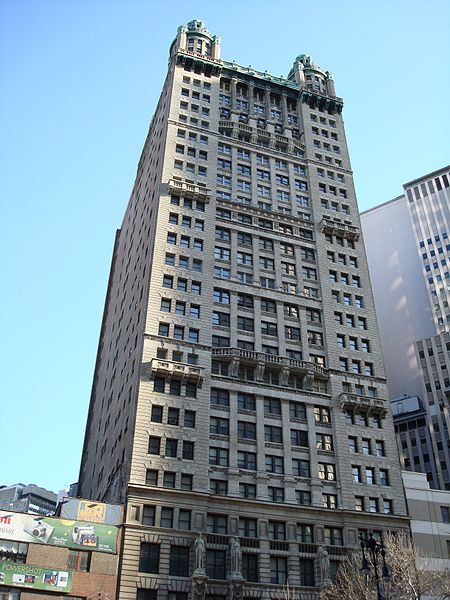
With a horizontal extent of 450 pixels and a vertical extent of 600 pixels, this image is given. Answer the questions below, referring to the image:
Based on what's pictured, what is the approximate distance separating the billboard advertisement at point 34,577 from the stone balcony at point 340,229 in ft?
177

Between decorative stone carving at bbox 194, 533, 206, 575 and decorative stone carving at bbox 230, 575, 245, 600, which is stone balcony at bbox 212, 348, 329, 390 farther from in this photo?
decorative stone carving at bbox 230, 575, 245, 600

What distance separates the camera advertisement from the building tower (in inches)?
3439

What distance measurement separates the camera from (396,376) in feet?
495

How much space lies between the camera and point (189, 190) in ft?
260

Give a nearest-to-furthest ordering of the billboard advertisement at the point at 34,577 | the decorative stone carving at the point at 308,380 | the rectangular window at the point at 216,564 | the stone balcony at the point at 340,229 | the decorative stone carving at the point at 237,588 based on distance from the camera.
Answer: the billboard advertisement at the point at 34,577, the decorative stone carving at the point at 237,588, the rectangular window at the point at 216,564, the decorative stone carving at the point at 308,380, the stone balcony at the point at 340,229

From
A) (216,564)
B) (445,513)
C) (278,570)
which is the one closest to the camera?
(216,564)

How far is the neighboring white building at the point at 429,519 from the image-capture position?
6256cm

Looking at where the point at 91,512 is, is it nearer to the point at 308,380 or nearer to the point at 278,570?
the point at 278,570

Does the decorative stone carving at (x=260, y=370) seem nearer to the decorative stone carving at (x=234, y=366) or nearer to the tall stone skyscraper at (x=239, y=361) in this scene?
the tall stone skyscraper at (x=239, y=361)

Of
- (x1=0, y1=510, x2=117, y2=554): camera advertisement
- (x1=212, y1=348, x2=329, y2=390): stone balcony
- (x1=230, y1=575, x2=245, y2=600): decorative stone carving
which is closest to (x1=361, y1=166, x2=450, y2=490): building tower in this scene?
(x1=212, y1=348, x2=329, y2=390): stone balcony

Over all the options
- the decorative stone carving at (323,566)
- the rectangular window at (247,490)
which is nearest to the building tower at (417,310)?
the decorative stone carving at (323,566)

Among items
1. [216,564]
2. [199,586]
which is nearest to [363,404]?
[216,564]

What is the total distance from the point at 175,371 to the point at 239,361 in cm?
811

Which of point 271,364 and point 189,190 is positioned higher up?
point 189,190
